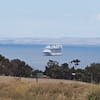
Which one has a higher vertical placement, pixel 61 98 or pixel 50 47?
pixel 50 47

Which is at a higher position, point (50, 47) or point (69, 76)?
point (50, 47)

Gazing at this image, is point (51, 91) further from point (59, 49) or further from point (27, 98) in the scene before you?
point (59, 49)

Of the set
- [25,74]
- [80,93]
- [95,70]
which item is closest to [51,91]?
[80,93]

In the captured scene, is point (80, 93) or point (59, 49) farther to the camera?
point (59, 49)

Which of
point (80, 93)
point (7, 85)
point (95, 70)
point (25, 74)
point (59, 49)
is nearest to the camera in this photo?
point (80, 93)

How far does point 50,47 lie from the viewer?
10650 centimetres

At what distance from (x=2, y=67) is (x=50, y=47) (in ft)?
255

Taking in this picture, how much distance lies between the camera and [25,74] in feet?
95.8

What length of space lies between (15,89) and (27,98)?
1997 mm

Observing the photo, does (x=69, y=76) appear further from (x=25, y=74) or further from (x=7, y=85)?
(x=7, y=85)

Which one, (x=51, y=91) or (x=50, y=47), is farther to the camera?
(x=50, y=47)

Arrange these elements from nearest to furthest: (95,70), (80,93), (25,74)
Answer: (80,93)
(95,70)
(25,74)

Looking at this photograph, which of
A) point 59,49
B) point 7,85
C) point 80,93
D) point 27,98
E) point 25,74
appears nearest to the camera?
point 27,98

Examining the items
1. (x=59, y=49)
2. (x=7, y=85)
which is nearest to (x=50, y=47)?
(x=59, y=49)
